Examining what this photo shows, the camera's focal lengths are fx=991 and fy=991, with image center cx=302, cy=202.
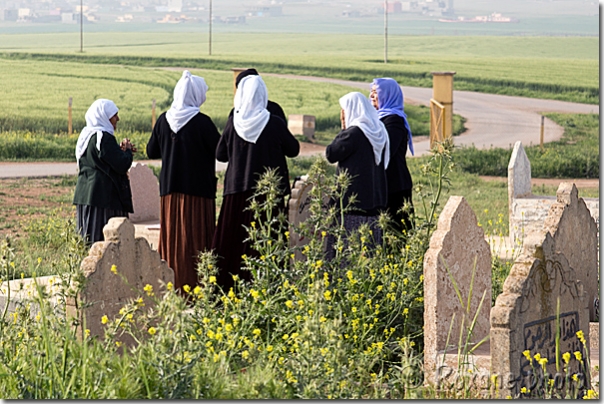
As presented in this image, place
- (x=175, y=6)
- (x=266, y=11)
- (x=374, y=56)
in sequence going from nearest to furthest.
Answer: (x=374, y=56)
(x=175, y=6)
(x=266, y=11)

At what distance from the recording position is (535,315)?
172 inches

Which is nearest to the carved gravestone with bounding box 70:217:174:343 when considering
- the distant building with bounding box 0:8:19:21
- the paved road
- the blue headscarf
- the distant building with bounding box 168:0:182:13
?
the blue headscarf

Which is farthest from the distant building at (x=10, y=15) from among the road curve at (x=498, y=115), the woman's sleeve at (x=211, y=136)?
the woman's sleeve at (x=211, y=136)

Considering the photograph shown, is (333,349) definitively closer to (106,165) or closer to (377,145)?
(377,145)

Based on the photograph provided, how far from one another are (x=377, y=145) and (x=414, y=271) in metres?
1.42

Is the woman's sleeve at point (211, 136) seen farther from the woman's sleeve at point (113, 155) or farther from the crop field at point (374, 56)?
the crop field at point (374, 56)

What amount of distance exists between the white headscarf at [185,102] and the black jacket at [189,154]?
4 centimetres

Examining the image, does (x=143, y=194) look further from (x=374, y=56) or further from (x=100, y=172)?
(x=374, y=56)

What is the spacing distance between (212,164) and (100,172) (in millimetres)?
780

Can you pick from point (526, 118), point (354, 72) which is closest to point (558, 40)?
point (354, 72)

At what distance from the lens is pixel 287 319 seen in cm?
492

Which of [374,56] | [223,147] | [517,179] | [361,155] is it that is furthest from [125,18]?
[361,155]

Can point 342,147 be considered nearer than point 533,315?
No

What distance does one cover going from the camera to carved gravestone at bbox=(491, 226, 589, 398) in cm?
421
